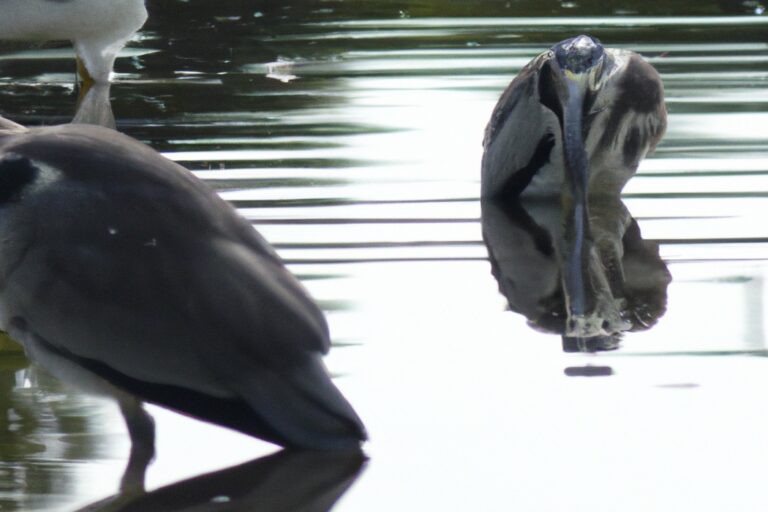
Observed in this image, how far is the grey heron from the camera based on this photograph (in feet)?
12.4

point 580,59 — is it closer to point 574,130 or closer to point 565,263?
point 574,130

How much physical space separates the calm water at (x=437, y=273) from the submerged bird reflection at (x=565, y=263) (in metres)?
0.06

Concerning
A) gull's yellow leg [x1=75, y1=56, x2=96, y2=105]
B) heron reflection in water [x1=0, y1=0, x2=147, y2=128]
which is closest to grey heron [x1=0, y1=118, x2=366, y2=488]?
heron reflection in water [x1=0, y1=0, x2=147, y2=128]

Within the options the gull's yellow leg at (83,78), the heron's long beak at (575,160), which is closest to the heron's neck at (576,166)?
the heron's long beak at (575,160)

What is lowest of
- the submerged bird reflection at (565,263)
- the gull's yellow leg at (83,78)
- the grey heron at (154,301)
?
the submerged bird reflection at (565,263)

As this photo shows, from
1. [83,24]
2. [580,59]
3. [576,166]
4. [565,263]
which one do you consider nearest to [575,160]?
[576,166]

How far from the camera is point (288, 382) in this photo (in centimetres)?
378

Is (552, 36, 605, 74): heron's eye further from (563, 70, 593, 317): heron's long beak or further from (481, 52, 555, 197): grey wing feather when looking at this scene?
(481, 52, 555, 197): grey wing feather

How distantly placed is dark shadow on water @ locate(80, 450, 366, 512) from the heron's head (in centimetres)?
255

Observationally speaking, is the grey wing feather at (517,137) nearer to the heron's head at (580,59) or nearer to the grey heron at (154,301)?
the heron's head at (580,59)

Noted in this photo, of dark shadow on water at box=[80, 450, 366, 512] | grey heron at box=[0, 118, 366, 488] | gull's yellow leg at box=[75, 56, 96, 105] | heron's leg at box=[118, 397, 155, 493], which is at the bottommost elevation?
dark shadow on water at box=[80, 450, 366, 512]

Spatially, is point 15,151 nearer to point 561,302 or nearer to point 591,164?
point 561,302

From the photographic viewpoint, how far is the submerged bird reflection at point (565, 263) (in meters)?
5.00

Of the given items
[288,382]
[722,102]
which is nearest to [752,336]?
[288,382]
